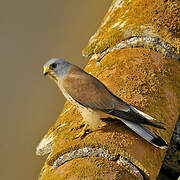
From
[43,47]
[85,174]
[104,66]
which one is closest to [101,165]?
[85,174]

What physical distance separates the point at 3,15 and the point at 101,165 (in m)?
3.59

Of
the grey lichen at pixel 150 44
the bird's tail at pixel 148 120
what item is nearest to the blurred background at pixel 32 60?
the grey lichen at pixel 150 44

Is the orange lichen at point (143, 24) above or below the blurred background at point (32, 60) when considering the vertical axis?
above

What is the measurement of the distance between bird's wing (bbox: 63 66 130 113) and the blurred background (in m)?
2.35

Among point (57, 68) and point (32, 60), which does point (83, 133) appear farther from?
point (32, 60)

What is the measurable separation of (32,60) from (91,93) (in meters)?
2.93

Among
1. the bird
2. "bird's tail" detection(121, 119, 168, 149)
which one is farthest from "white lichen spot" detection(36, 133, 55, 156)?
"bird's tail" detection(121, 119, 168, 149)

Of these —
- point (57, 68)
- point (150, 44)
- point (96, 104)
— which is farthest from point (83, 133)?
point (150, 44)

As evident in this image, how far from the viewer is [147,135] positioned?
133 cm

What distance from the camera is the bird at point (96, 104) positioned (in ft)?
4.42

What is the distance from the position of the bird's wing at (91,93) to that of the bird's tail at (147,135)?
7 centimetres

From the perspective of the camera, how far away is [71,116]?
1.65 metres

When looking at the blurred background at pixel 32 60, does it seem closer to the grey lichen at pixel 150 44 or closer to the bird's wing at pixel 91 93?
the grey lichen at pixel 150 44

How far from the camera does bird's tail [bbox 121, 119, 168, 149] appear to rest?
4.30 feet
